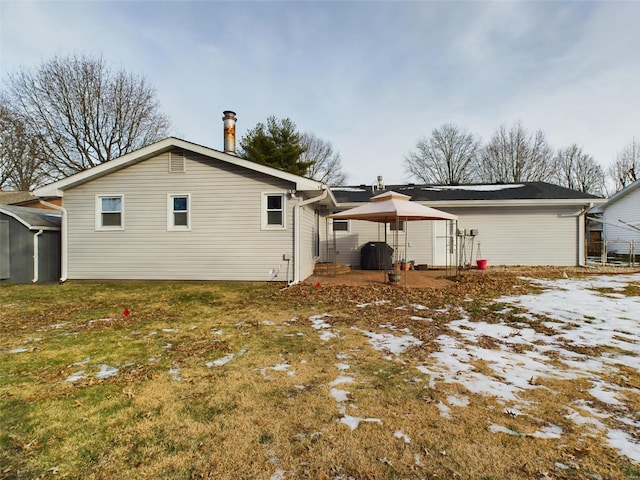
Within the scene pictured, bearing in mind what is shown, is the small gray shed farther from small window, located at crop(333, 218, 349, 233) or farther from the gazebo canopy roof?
small window, located at crop(333, 218, 349, 233)

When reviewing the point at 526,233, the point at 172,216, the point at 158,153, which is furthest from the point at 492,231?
the point at 158,153

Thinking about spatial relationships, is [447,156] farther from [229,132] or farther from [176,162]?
[176,162]

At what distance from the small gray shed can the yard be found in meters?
5.62

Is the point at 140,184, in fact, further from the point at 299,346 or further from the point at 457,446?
the point at 457,446

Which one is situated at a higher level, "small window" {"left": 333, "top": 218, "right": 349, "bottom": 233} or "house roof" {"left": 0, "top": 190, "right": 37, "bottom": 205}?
"house roof" {"left": 0, "top": 190, "right": 37, "bottom": 205}

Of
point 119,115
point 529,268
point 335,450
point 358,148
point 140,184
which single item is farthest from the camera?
point 358,148

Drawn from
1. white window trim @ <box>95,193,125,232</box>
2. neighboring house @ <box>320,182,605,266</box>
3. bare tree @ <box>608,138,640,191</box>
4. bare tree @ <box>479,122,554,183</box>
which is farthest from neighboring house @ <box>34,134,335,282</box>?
bare tree @ <box>608,138,640,191</box>

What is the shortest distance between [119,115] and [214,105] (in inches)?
417

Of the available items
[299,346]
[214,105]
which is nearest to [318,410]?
[299,346]

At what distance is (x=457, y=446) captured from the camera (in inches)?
82.2

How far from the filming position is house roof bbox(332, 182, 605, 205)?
492 inches

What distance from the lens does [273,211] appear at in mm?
9453

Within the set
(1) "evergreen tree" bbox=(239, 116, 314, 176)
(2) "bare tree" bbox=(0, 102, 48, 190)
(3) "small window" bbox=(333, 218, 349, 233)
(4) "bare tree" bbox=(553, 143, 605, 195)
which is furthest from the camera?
(4) "bare tree" bbox=(553, 143, 605, 195)

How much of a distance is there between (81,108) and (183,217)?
1731cm
